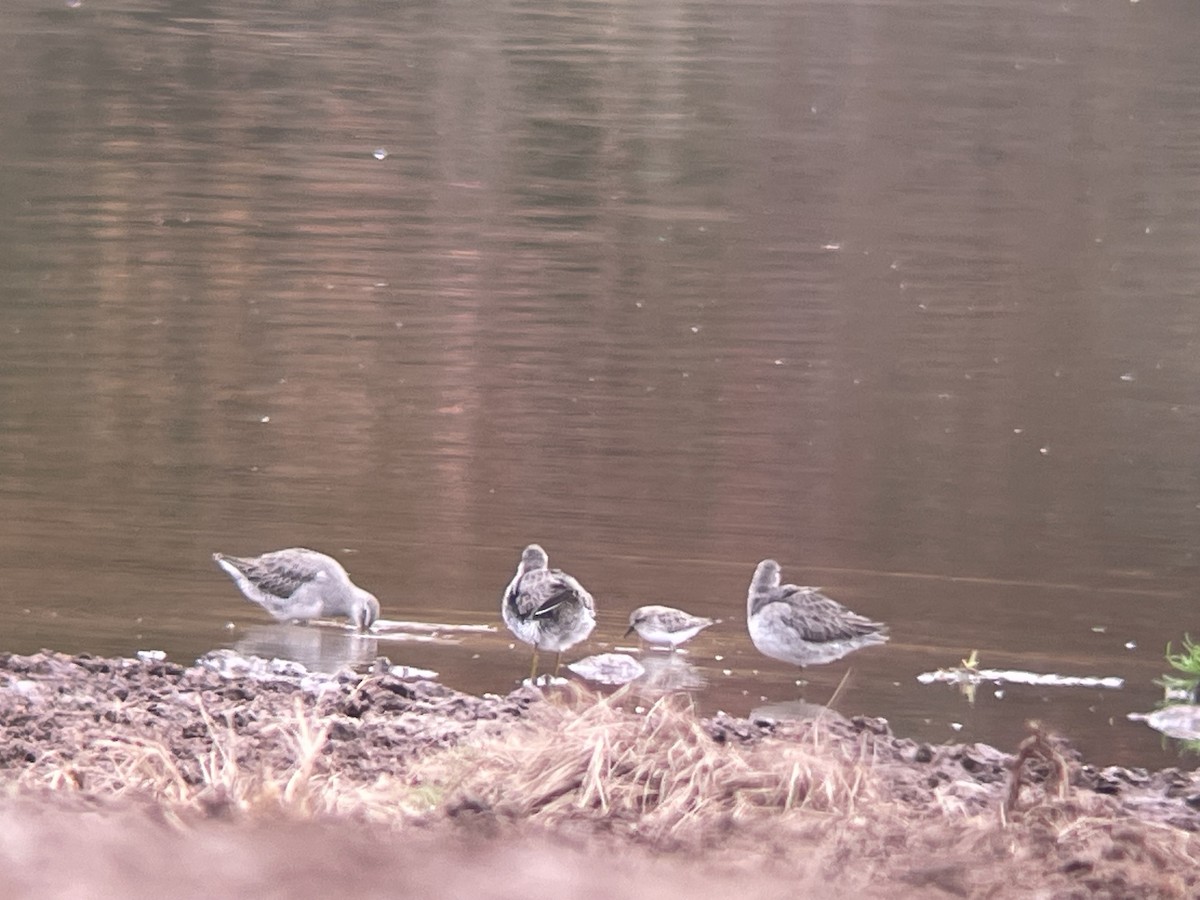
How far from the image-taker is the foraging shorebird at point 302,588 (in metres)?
4.14

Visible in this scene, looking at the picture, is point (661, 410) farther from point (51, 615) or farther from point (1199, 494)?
point (51, 615)

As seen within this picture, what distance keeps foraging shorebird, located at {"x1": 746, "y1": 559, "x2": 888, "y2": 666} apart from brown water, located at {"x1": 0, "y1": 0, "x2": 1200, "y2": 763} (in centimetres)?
11

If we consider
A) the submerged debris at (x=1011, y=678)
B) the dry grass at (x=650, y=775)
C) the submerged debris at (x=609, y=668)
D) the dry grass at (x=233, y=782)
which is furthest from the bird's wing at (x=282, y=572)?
the dry grass at (x=650, y=775)

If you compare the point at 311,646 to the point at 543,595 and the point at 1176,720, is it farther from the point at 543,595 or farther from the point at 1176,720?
the point at 1176,720

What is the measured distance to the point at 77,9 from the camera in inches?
330

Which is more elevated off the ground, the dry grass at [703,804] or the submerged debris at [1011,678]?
the dry grass at [703,804]

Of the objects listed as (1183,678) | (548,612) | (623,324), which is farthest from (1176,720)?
(623,324)

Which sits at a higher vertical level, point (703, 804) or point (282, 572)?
point (703, 804)

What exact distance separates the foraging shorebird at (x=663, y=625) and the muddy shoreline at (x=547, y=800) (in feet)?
2.36

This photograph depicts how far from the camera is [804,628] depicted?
12.5 ft

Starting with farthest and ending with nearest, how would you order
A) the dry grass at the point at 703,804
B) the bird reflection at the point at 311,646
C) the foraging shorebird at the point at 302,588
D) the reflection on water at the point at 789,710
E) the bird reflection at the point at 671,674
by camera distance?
the foraging shorebird at the point at 302,588
the bird reflection at the point at 311,646
the bird reflection at the point at 671,674
the reflection on water at the point at 789,710
the dry grass at the point at 703,804

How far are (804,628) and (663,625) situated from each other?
1.26ft

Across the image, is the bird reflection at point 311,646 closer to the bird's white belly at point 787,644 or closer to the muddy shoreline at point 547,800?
the muddy shoreline at point 547,800

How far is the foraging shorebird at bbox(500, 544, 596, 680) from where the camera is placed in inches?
149
